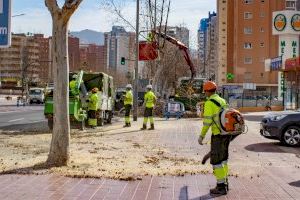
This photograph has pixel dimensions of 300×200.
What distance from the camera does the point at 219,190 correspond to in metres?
9.11

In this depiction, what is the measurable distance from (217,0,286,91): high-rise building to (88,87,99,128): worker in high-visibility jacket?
237 ft

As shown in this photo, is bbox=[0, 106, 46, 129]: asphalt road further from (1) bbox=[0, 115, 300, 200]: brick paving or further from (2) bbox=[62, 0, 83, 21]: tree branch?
(1) bbox=[0, 115, 300, 200]: brick paving

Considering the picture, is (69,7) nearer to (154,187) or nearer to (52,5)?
(52,5)

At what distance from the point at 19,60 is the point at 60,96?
112765mm

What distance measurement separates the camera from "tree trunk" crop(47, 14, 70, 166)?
11656 millimetres

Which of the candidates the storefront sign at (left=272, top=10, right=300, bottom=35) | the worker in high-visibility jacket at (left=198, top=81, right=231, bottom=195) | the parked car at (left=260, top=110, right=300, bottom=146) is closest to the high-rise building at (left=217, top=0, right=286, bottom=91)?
the storefront sign at (left=272, top=10, right=300, bottom=35)

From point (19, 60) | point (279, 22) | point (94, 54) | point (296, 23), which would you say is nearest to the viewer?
point (296, 23)

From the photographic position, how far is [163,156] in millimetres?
13875

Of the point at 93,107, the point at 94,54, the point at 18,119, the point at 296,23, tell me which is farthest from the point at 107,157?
the point at 94,54

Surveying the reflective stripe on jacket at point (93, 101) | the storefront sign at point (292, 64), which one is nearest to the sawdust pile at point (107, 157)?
the reflective stripe on jacket at point (93, 101)

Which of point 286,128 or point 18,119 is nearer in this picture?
point 286,128

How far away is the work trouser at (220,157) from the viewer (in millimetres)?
9203

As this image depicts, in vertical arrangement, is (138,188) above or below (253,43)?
below

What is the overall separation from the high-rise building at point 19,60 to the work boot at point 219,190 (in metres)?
106
